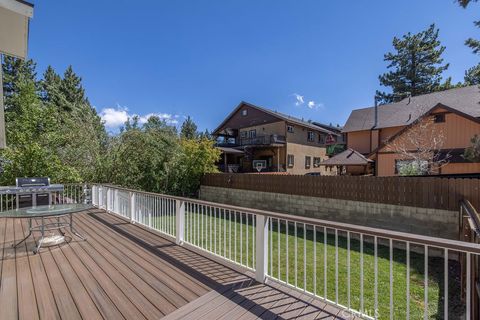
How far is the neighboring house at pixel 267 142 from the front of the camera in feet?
69.8

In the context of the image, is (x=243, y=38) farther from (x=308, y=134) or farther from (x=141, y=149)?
(x=308, y=134)

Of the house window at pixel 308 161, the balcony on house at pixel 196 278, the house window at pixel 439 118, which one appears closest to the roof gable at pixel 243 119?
the house window at pixel 308 161

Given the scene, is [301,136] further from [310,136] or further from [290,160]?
[290,160]

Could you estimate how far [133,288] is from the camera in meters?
2.84

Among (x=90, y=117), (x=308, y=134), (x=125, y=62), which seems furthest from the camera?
(x=308, y=134)

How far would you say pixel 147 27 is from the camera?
1145 cm

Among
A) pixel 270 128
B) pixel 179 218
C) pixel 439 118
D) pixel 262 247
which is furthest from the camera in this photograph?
pixel 270 128

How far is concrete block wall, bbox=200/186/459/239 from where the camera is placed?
6.27 meters

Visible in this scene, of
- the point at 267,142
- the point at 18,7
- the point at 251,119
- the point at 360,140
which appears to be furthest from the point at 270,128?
the point at 18,7

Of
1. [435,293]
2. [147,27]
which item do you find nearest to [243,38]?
[147,27]

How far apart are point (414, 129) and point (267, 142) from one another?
1057 cm

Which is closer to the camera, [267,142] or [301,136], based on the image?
[267,142]

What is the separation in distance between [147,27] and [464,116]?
15835 mm

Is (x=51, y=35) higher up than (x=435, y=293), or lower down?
higher up
